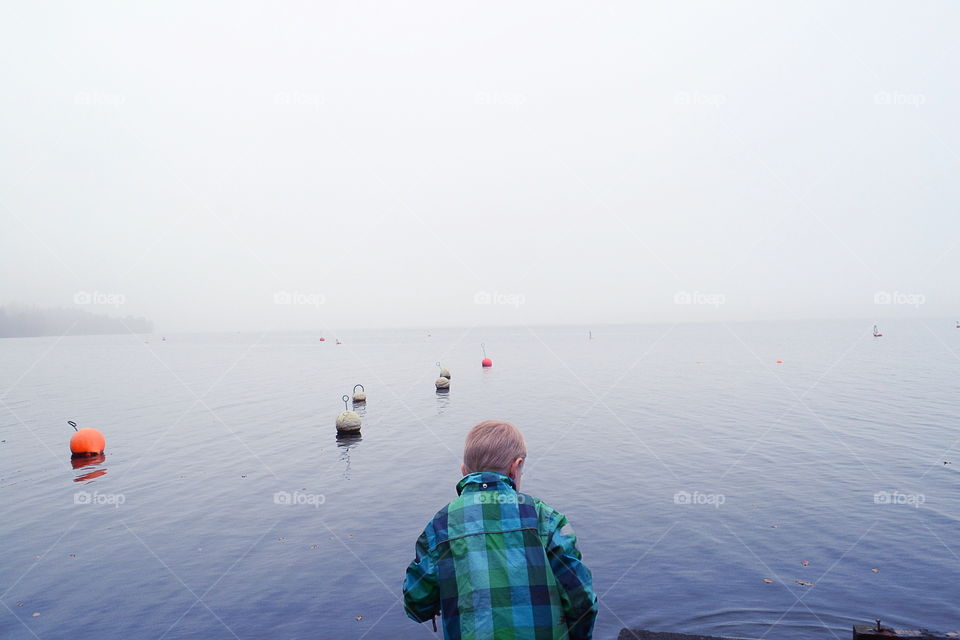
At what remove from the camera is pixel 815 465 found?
22047 mm

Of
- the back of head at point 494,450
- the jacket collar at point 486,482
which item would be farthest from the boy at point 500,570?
the back of head at point 494,450

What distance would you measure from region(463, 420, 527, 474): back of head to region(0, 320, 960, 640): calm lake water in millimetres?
8533

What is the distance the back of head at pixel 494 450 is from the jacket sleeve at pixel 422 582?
0.56 meters

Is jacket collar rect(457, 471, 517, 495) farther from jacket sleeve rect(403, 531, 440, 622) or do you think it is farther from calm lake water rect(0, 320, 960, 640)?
calm lake water rect(0, 320, 960, 640)

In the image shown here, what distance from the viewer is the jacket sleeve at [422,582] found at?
3.55 meters

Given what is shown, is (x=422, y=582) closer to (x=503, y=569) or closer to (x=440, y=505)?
(x=503, y=569)

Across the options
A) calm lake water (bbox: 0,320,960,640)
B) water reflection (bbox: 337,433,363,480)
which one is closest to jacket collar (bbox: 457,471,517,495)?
calm lake water (bbox: 0,320,960,640)

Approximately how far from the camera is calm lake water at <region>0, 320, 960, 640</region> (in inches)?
442

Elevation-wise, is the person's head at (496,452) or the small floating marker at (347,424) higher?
the person's head at (496,452)

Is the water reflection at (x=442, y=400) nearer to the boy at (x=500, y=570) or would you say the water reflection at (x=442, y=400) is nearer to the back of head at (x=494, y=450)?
the back of head at (x=494, y=450)

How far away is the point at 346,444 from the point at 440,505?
11.7 m

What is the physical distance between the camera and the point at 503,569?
11.0 feet

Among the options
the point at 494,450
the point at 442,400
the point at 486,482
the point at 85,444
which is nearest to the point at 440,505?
the point at 494,450

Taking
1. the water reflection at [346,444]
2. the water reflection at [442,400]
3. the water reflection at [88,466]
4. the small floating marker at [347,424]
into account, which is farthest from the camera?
the water reflection at [442,400]
